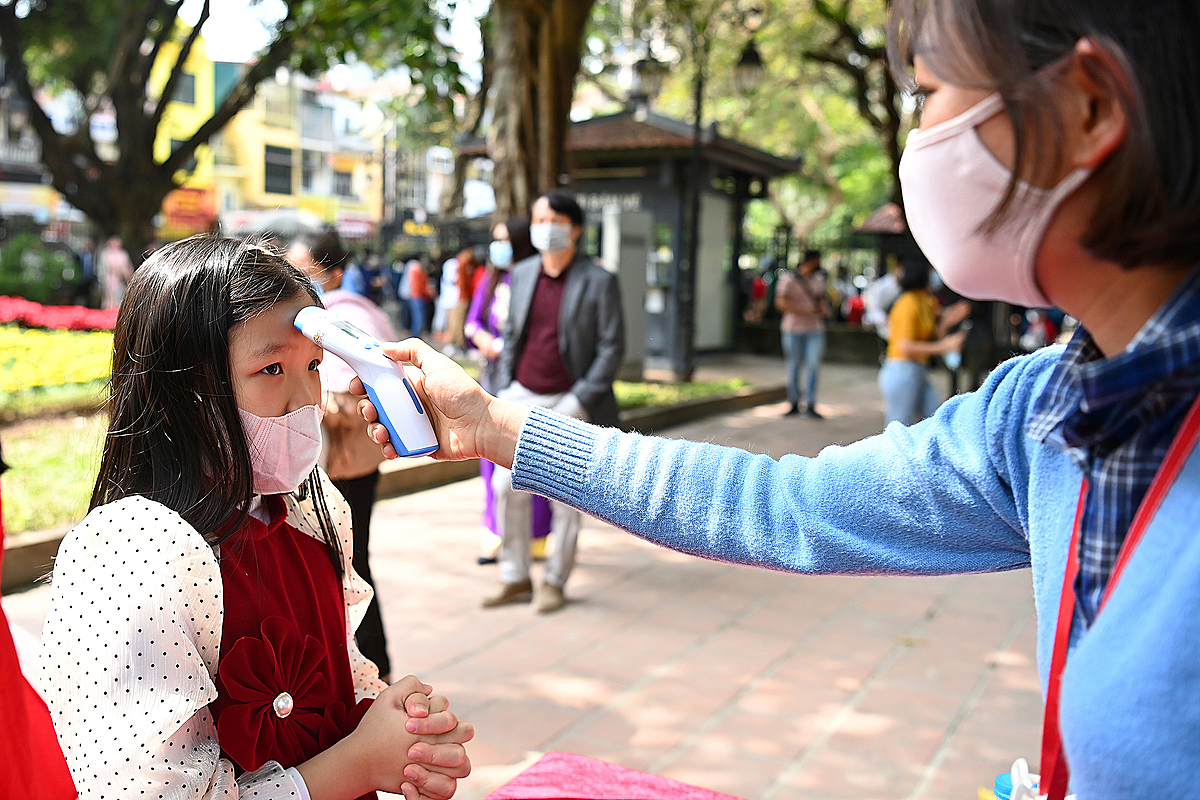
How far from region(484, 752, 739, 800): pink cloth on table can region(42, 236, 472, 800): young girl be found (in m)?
0.37

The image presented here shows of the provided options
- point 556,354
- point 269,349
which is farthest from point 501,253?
point 269,349

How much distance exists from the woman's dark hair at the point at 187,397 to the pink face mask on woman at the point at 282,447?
33 mm

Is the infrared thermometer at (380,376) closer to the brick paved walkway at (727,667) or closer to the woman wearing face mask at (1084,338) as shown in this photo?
the woman wearing face mask at (1084,338)

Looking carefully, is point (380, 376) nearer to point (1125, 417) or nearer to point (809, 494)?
point (809, 494)

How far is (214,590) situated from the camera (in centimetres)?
143

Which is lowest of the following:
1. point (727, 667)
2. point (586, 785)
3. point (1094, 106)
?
point (727, 667)

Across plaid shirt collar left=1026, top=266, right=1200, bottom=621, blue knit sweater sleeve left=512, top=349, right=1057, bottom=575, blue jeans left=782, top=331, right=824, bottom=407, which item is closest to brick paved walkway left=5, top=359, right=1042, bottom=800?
blue knit sweater sleeve left=512, top=349, right=1057, bottom=575

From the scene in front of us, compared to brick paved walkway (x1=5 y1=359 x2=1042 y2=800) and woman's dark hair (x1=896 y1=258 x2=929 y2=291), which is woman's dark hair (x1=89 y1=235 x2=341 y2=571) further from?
woman's dark hair (x1=896 y1=258 x2=929 y2=291)

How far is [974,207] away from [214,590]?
1109 mm

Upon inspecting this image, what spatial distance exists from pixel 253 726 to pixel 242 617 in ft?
0.51

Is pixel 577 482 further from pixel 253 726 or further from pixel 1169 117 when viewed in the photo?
pixel 1169 117

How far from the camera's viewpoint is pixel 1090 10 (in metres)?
0.99

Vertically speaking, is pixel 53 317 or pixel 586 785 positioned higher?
pixel 53 317

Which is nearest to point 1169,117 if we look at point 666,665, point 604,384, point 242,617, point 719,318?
point 242,617
